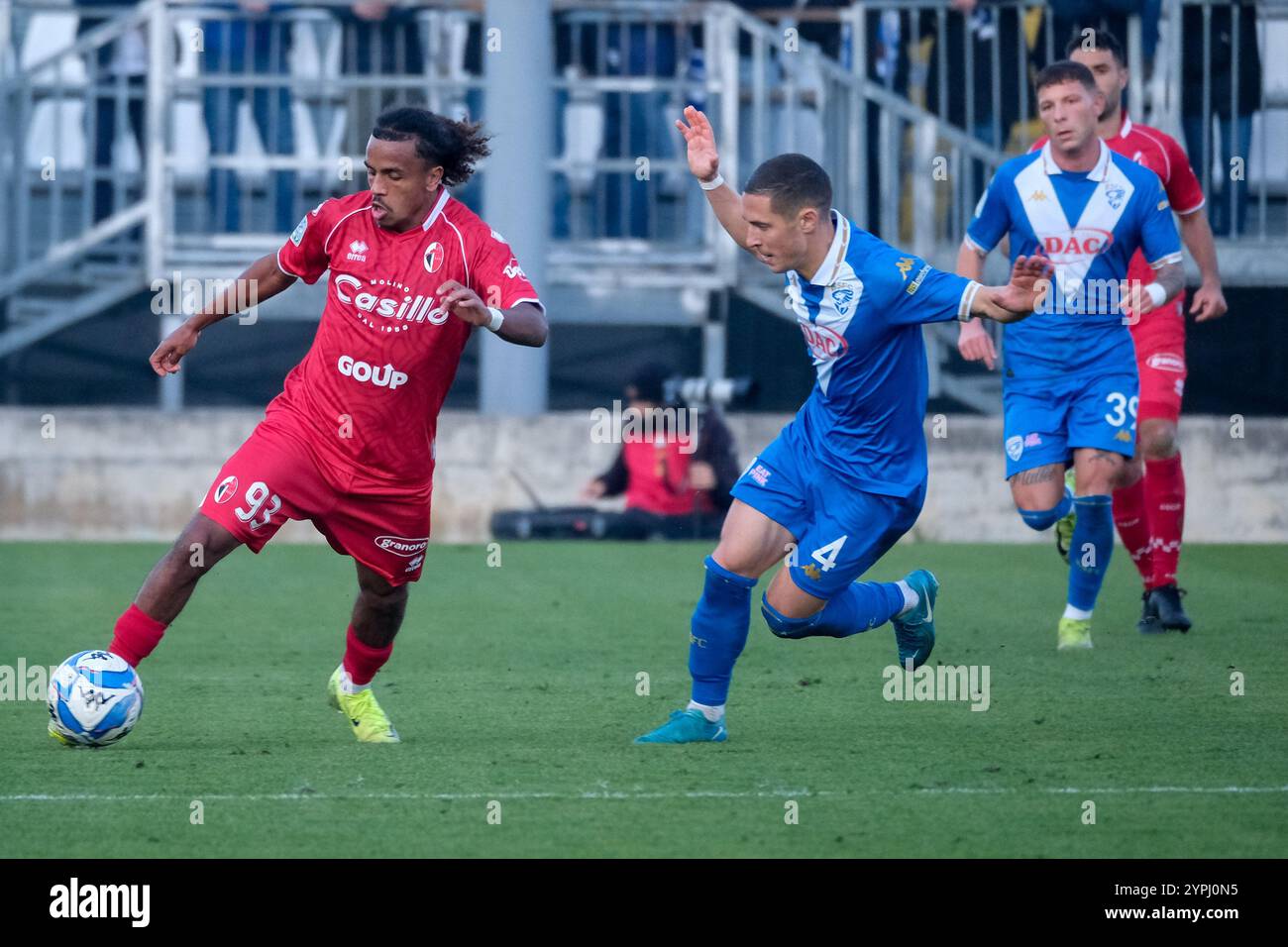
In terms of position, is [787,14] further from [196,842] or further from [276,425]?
[196,842]

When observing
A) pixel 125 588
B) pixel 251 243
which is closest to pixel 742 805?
pixel 125 588

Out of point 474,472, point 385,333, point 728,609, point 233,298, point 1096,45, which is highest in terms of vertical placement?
point 1096,45

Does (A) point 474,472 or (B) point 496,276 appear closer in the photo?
(B) point 496,276

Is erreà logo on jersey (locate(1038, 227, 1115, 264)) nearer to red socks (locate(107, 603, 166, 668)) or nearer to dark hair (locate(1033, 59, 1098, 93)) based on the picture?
dark hair (locate(1033, 59, 1098, 93))

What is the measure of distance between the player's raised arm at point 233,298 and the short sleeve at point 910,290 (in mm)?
1883

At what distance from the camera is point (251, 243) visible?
48.8 ft

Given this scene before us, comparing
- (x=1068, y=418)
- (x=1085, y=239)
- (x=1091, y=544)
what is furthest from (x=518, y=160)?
(x=1091, y=544)

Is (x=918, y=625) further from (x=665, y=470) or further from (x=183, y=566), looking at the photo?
(x=665, y=470)

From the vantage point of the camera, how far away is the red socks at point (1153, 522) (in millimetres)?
9125

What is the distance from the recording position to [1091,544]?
8422 millimetres

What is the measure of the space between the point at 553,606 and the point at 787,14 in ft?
24.0

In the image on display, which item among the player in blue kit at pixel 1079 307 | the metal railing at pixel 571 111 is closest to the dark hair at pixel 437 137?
the player in blue kit at pixel 1079 307

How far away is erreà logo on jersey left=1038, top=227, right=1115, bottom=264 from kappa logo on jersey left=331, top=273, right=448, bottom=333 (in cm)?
301

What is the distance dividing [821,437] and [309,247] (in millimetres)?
1750
